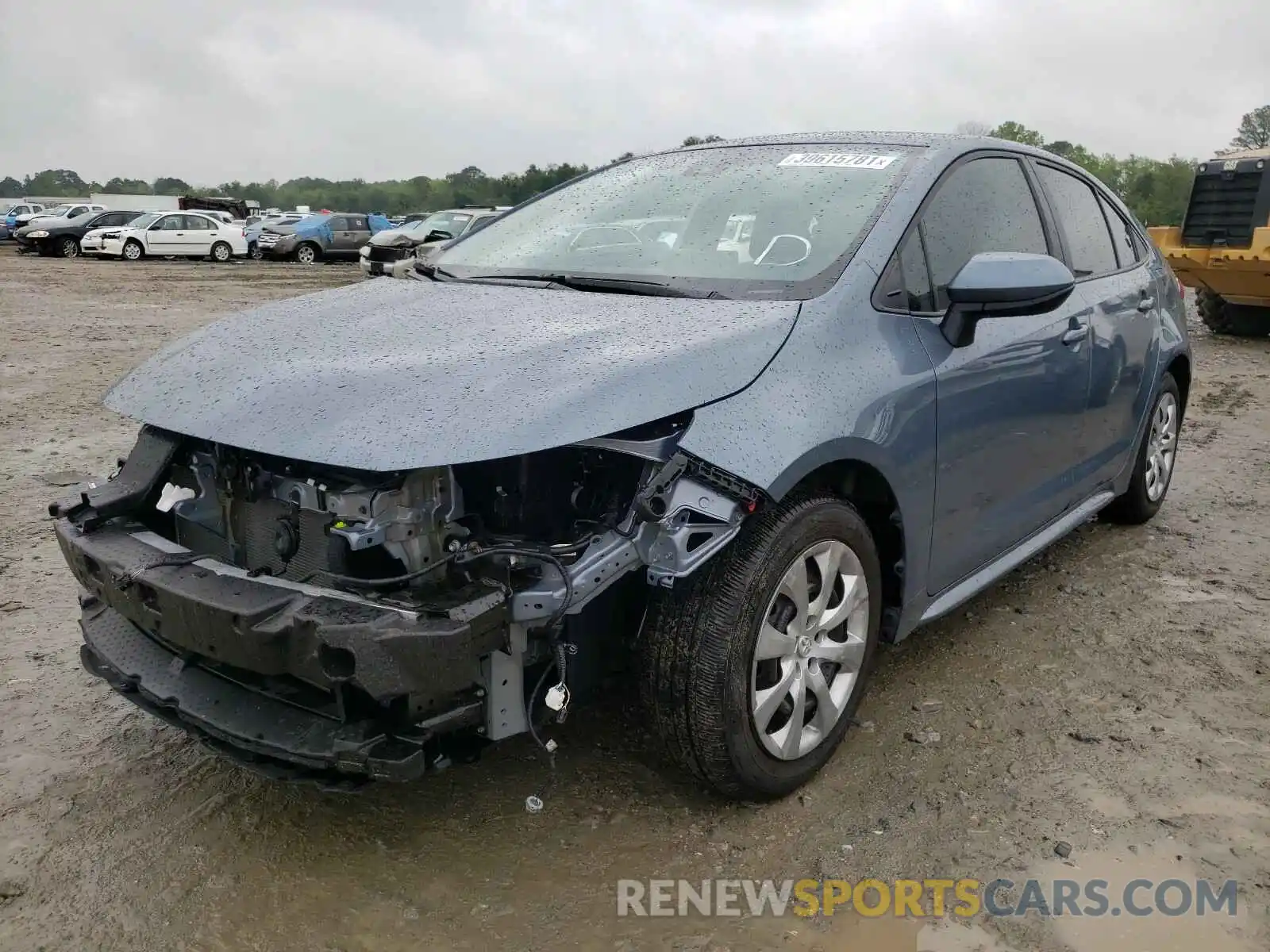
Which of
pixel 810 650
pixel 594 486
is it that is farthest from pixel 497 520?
pixel 810 650

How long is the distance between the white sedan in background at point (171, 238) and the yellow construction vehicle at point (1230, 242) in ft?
75.4

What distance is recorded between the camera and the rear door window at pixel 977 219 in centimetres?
302

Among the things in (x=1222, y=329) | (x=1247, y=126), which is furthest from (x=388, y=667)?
(x=1247, y=126)

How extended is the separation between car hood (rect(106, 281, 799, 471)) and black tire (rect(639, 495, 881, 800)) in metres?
0.39

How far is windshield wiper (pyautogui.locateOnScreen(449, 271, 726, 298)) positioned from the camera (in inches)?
111

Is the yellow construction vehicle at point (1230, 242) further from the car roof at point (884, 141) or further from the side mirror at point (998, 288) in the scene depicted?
the side mirror at point (998, 288)

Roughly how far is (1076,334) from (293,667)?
283cm

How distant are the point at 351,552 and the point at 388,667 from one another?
38cm

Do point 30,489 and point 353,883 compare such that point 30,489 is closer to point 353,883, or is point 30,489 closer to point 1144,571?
point 353,883

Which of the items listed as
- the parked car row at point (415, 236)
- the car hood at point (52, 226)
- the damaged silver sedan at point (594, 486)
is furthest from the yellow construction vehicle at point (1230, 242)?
the car hood at point (52, 226)

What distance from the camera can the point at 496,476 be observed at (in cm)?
242

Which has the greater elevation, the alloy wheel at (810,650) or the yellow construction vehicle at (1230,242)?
the yellow construction vehicle at (1230,242)

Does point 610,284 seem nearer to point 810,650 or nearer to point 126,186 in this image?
point 810,650

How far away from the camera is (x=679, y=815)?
8.65ft
